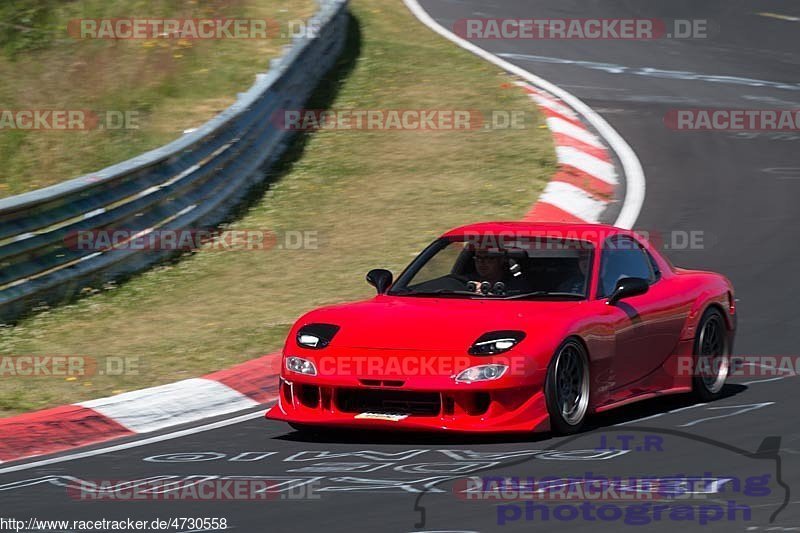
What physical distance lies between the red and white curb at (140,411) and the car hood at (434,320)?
110 centimetres

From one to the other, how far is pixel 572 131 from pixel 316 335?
9048mm

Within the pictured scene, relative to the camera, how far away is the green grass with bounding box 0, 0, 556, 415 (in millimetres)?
10805

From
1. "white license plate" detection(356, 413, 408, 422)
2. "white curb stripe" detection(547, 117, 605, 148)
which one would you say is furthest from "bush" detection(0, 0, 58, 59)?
"white license plate" detection(356, 413, 408, 422)

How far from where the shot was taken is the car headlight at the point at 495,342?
7887 millimetres

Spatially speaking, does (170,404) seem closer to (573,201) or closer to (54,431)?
(54,431)

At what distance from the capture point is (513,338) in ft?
26.0

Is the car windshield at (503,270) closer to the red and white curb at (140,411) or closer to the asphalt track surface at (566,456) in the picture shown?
the asphalt track surface at (566,456)

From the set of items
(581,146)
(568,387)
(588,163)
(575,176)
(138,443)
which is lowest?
(138,443)

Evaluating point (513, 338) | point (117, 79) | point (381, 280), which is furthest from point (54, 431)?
point (117, 79)

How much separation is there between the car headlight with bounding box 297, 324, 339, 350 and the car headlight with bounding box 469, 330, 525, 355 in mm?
859

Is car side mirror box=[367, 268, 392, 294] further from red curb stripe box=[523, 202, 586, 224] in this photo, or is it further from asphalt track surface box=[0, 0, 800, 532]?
red curb stripe box=[523, 202, 586, 224]

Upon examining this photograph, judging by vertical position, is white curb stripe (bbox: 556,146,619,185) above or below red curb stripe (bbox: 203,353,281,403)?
above

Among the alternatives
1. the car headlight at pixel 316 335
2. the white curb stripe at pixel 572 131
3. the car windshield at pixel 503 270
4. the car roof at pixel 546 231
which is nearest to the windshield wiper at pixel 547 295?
the car windshield at pixel 503 270

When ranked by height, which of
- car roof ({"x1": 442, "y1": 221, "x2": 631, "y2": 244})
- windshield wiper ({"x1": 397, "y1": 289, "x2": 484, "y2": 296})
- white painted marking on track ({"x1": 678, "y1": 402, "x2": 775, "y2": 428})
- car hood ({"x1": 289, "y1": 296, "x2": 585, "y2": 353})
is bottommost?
white painted marking on track ({"x1": 678, "y1": 402, "x2": 775, "y2": 428})
